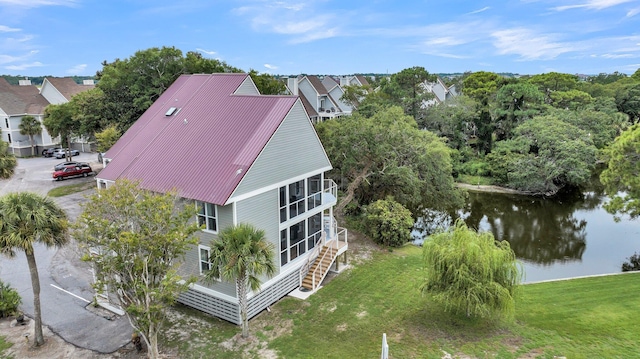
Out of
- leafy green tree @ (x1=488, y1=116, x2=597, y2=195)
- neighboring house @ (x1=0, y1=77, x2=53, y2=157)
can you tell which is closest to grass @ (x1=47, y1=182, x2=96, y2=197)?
neighboring house @ (x1=0, y1=77, x2=53, y2=157)

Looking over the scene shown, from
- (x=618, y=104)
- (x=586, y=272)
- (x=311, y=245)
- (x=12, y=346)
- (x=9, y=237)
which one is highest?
(x=618, y=104)

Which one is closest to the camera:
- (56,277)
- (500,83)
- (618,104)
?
(56,277)

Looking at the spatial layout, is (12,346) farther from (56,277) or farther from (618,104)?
(618,104)

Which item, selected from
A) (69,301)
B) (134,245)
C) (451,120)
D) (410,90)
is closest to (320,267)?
(134,245)

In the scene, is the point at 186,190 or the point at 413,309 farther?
the point at 413,309

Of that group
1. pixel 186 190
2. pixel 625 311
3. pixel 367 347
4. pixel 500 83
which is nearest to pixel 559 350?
pixel 625 311

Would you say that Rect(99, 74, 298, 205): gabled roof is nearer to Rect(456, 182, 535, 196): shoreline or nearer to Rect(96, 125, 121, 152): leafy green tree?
Rect(96, 125, 121, 152): leafy green tree

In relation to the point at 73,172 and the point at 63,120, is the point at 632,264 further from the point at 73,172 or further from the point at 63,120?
the point at 63,120
